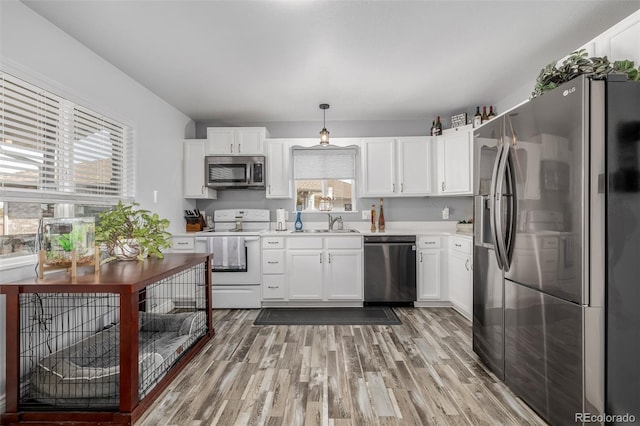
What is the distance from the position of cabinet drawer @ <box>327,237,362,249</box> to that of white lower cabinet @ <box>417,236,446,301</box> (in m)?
0.75

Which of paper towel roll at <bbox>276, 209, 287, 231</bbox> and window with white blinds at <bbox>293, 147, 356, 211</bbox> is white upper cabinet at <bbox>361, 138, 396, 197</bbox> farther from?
paper towel roll at <bbox>276, 209, 287, 231</bbox>

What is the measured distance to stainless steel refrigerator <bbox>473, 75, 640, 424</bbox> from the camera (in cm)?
148

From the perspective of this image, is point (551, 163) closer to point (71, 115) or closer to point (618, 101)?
point (618, 101)

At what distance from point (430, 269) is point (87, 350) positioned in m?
3.40

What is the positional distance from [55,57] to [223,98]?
1624 mm

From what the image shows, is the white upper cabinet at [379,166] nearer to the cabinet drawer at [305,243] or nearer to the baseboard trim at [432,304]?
the cabinet drawer at [305,243]

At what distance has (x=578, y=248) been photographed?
59.9 inches

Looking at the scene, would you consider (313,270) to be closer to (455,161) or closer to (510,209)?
(455,161)

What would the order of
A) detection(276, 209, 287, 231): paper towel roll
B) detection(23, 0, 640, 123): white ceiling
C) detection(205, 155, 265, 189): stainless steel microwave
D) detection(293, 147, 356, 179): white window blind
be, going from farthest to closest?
detection(293, 147, 356, 179): white window blind → detection(276, 209, 287, 231): paper towel roll → detection(205, 155, 265, 189): stainless steel microwave → detection(23, 0, 640, 123): white ceiling

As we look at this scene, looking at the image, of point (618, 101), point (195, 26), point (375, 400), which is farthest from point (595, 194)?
point (195, 26)

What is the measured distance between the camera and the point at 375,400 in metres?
2.02

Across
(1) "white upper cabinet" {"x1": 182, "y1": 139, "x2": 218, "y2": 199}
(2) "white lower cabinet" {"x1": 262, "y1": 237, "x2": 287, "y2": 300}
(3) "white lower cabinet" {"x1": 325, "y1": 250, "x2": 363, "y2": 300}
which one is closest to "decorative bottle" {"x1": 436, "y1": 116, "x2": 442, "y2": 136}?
(3) "white lower cabinet" {"x1": 325, "y1": 250, "x2": 363, "y2": 300}

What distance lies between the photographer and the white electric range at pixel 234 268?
12.9 ft

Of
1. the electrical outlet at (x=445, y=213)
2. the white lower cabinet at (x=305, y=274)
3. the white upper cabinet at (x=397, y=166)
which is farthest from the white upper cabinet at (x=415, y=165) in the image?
the white lower cabinet at (x=305, y=274)
